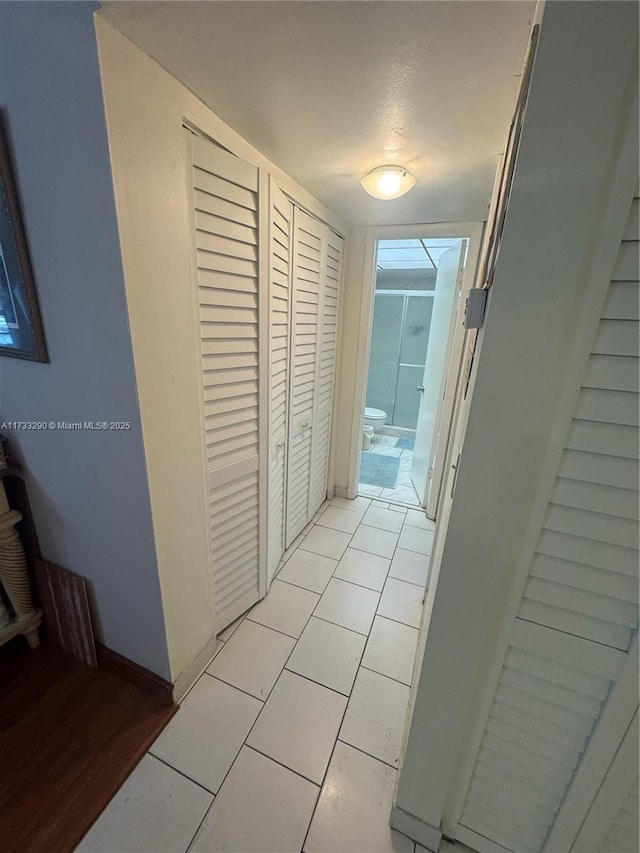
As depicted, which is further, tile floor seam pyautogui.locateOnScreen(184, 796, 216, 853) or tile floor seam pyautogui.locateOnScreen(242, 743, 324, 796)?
tile floor seam pyautogui.locateOnScreen(242, 743, 324, 796)

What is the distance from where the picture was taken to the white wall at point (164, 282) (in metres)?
0.79

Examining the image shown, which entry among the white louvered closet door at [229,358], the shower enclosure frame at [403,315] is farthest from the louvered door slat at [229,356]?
the shower enclosure frame at [403,315]

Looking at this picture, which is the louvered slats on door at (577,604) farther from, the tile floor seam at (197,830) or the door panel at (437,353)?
the door panel at (437,353)

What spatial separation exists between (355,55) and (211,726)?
2083 millimetres

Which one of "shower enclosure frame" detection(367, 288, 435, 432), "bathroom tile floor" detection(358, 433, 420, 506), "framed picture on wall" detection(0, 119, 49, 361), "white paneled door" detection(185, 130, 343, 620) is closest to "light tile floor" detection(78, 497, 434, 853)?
"white paneled door" detection(185, 130, 343, 620)

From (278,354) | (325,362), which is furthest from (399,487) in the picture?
(278,354)

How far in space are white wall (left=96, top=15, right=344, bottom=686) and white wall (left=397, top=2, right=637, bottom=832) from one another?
845 mm

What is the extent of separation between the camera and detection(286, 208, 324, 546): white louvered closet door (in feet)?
5.54

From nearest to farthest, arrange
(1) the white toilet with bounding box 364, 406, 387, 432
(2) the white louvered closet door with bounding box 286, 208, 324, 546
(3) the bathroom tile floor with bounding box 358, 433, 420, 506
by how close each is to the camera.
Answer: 1. (2) the white louvered closet door with bounding box 286, 208, 324, 546
2. (3) the bathroom tile floor with bounding box 358, 433, 420, 506
3. (1) the white toilet with bounding box 364, 406, 387, 432

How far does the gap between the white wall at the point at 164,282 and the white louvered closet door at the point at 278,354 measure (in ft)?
0.74

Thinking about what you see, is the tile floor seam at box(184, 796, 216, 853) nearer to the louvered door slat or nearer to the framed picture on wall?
the louvered door slat

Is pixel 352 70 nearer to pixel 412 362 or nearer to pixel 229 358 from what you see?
pixel 229 358

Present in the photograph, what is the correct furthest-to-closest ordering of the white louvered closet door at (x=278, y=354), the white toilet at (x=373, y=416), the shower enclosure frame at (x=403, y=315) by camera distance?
the shower enclosure frame at (x=403, y=315) < the white toilet at (x=373, y=416) < the white louvered closet door at (x=278, y=354)

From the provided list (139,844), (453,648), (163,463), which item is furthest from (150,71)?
(139,844)
